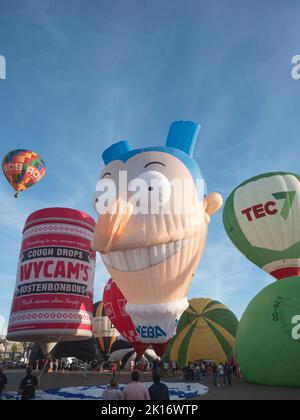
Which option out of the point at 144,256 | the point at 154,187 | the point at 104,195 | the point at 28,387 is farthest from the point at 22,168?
the point at 28,387

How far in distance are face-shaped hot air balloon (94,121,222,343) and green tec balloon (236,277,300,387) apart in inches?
87.2

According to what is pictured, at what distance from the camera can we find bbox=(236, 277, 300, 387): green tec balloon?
10.1 m

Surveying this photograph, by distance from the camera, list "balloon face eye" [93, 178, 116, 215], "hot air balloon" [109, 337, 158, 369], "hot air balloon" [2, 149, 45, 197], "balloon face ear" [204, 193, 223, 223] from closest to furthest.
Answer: "balloon face eye" [93, 178, 116, 215] → "balloon face ear" [204, 193, 223, 223] → "hot air balloon" [2, 149, 45, 197] → "hot air balloon" [109, 337, 158, 369]

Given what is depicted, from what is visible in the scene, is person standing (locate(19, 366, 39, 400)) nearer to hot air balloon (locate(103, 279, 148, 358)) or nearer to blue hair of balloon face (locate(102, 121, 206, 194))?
blue hair of balloon face (locate(102, 121, 206, 194))

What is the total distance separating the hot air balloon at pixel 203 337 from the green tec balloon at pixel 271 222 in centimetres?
409

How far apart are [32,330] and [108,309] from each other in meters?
3.45

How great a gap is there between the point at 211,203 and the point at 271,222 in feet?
15.2

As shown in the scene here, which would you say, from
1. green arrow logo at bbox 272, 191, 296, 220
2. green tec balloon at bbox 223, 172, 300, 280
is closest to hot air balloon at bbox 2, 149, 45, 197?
green tec balloon at bbox 223, 172, 300, 280

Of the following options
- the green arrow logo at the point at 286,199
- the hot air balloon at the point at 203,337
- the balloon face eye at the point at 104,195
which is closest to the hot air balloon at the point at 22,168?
the balloon face eye at the point at 104,195

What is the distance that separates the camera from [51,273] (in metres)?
16.1

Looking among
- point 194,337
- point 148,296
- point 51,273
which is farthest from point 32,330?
point 194,337

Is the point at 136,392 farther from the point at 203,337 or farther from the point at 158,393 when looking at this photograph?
the point at 203,337

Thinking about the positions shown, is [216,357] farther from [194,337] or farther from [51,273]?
[51,273]

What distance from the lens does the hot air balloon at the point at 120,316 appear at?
15.5m
